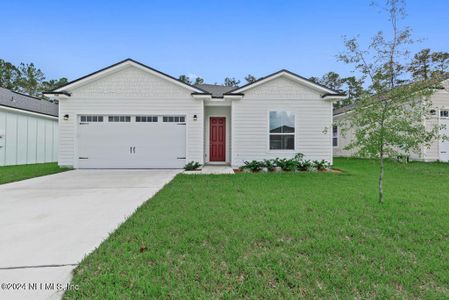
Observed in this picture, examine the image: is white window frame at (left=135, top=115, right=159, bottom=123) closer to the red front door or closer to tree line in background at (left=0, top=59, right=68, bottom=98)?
the red front door

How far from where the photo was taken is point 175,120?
1011cm

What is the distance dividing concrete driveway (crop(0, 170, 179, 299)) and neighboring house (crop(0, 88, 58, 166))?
7.27m

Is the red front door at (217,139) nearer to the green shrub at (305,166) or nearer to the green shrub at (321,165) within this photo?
the green shrub at (305,166)

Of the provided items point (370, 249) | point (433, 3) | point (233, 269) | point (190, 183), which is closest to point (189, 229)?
point (233, 269)

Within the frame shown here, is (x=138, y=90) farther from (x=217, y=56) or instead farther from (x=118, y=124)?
(x=217, y=56)

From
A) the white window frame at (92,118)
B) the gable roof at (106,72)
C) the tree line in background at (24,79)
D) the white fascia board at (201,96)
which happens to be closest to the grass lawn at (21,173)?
the white window frame at (92,118)

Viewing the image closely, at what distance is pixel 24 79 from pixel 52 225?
1449 inches

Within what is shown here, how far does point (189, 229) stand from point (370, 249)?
219 centimetres

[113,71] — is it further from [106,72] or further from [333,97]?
[333,97]

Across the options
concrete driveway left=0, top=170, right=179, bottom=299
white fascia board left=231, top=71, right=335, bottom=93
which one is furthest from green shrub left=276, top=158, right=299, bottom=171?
concrete driveway left=0, top=170, right=179, bottom=299

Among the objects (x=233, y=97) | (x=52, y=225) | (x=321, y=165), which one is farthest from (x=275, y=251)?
(x=233, y=97)

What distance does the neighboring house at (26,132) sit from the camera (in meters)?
11.6

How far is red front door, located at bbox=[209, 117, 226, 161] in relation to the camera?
37.7 ft

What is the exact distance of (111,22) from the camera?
540 inches
